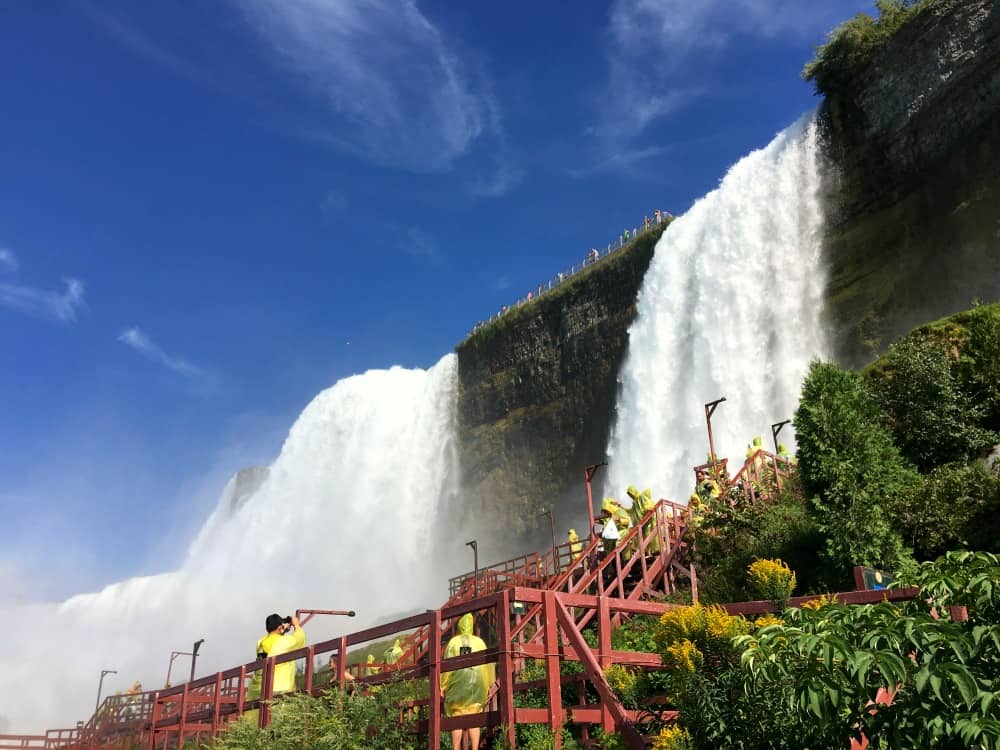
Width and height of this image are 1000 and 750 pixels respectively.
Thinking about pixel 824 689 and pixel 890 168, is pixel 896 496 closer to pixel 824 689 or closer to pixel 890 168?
pixel 824 689

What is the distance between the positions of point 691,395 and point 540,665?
26.5 metres

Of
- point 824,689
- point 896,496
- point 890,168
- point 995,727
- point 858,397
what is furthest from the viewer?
point 890,168

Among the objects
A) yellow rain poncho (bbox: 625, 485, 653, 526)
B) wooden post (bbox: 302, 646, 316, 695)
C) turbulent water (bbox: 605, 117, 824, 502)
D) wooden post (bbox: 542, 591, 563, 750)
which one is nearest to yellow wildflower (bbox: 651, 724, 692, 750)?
wooden post (bbox: 542, 591, 563, 750)

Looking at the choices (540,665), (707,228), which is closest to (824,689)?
(540,665)

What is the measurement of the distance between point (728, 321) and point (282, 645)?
28.9 meters

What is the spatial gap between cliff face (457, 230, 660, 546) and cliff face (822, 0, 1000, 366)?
48.1 feet

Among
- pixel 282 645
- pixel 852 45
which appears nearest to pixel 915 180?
pixel 852 45

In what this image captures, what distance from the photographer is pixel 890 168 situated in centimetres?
3344

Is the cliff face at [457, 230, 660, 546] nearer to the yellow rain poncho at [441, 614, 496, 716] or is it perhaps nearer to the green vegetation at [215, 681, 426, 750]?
the yellow rain poncho at [441, 614, 496, 716]

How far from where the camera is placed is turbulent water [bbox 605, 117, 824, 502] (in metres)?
33.6

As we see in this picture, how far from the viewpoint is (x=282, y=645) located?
10148 millimetres

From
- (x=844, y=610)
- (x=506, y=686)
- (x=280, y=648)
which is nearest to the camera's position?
(x=844, y=610)

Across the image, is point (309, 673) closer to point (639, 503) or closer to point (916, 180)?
Answer: point (639, 503)

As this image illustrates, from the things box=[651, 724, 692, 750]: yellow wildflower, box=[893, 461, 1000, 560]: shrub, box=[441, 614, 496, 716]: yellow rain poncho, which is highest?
box=[893, 461, 1000, 560]: shrub
